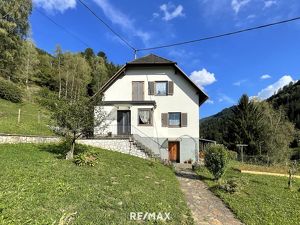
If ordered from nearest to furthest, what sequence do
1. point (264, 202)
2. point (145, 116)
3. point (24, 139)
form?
1. point (264, 202)
2. point (24, 139)
3. point (145, 116)

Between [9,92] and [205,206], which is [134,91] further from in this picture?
[9,92]

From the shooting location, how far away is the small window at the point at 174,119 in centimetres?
2548

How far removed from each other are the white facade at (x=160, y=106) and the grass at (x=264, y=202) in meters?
8.68

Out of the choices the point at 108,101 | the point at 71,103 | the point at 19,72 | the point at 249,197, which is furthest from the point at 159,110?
the point at 19,72

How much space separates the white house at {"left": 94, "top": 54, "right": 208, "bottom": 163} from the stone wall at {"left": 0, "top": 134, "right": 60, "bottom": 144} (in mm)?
6547

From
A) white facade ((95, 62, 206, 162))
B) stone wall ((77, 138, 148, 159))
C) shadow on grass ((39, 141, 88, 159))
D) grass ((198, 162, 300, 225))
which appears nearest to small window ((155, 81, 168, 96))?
white facade ((95, 62, 206, 162))

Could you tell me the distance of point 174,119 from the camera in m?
25.5

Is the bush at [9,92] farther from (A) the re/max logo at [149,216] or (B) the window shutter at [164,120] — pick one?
(A) the re/max logo at [149,216]

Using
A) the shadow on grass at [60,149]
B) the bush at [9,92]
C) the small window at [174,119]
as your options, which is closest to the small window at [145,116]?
the small window at [174,119]

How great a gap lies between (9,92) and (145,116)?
18240 millimetres

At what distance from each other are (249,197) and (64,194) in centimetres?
787

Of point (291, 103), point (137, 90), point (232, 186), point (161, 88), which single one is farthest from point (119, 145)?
point (291, 103)

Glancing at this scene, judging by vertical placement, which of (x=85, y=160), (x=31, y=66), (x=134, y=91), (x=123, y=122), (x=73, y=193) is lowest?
(x=73, y=193)

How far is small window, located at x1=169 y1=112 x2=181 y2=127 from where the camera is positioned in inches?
1003
